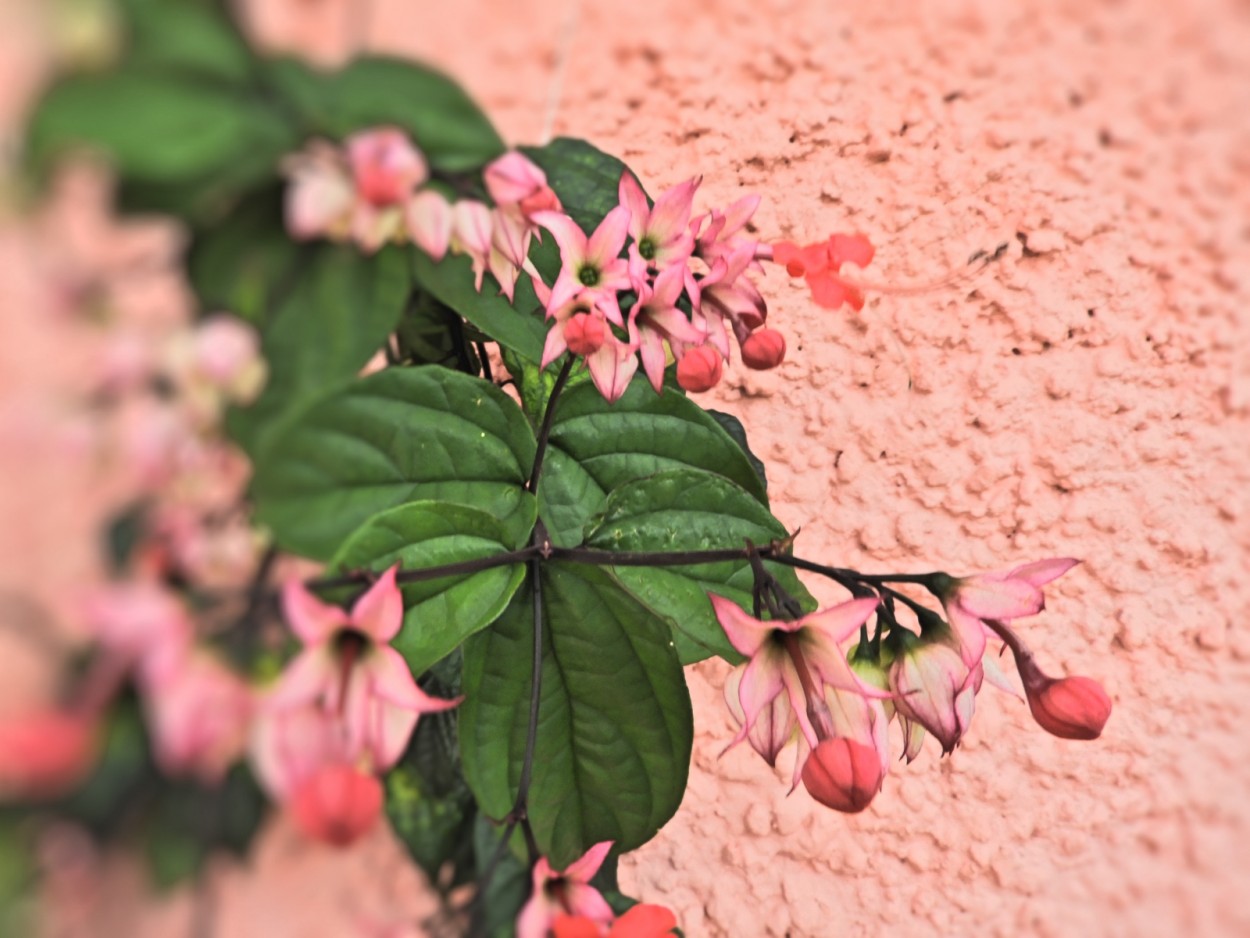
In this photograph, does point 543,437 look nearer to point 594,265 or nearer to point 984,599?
point 594,265

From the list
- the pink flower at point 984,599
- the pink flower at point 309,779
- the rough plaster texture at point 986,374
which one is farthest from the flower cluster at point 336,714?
the rough plaster texture at point 986,374

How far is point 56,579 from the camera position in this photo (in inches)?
7.5

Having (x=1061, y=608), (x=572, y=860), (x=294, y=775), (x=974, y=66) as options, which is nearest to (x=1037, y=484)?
(x=1061, y=608)

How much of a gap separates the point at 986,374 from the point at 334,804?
51 centimetres

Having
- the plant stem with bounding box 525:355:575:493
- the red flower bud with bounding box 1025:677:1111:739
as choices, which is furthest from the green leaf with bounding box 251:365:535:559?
the red flower bud with bounding box 1025:677:1111:739

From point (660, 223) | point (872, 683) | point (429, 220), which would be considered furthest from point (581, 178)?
point (872, 683)

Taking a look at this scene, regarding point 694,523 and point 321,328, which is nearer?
point 321,328

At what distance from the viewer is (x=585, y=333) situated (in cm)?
36

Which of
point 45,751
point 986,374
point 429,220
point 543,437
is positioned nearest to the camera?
point 45,751

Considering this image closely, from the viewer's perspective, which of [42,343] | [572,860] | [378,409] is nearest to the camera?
[42,343]

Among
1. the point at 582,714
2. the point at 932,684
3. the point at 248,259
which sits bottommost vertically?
the point at 582,714

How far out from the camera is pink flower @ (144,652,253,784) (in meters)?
0.20

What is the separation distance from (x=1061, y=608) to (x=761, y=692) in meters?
0.38

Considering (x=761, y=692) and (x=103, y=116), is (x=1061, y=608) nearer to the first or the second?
(x=761, y=692)
